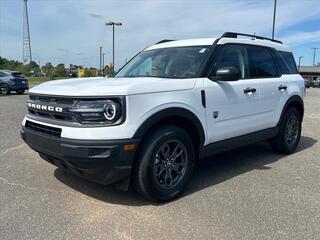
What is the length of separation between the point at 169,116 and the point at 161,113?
0.50 ft

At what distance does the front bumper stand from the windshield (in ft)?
4.64

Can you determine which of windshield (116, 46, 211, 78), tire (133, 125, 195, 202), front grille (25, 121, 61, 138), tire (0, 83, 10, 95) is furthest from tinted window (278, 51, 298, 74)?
tire (0, 83, 10, 95)

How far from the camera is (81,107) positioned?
3.97m

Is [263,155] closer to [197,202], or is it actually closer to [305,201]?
[305,201]

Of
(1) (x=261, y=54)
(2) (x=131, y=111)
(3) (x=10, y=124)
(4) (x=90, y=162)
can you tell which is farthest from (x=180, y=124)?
(3) (x=10, y=124)

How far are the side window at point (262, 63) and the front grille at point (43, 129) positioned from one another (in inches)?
122

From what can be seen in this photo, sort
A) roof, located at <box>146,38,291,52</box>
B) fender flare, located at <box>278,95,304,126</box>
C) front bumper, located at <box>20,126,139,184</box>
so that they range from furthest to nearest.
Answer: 1. fender flare, located at <box>278,95,304,126</box>
2. roof, located at <box>146,38,291,52</box>
3. front bumper, located at <box>20,126,139,184</box>

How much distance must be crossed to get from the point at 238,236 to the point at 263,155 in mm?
3370

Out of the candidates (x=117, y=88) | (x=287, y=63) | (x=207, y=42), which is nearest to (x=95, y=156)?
(x=117, y=88)

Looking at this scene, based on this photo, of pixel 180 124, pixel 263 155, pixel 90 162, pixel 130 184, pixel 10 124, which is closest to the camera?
pixel 90 162

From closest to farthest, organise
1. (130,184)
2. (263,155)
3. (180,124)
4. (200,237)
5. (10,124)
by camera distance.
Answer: (200,237) → (130,184) → (180,124) → (263,155) → (10,124)

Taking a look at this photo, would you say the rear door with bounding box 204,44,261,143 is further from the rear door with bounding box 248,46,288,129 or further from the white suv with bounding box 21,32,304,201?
the rear door with bounding box 248,46,288,129

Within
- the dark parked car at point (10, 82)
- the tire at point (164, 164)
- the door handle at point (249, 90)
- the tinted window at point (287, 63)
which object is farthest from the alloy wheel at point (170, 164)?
the dark parked car at point (10, 82)

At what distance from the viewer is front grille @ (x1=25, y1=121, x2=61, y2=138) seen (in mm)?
4167
